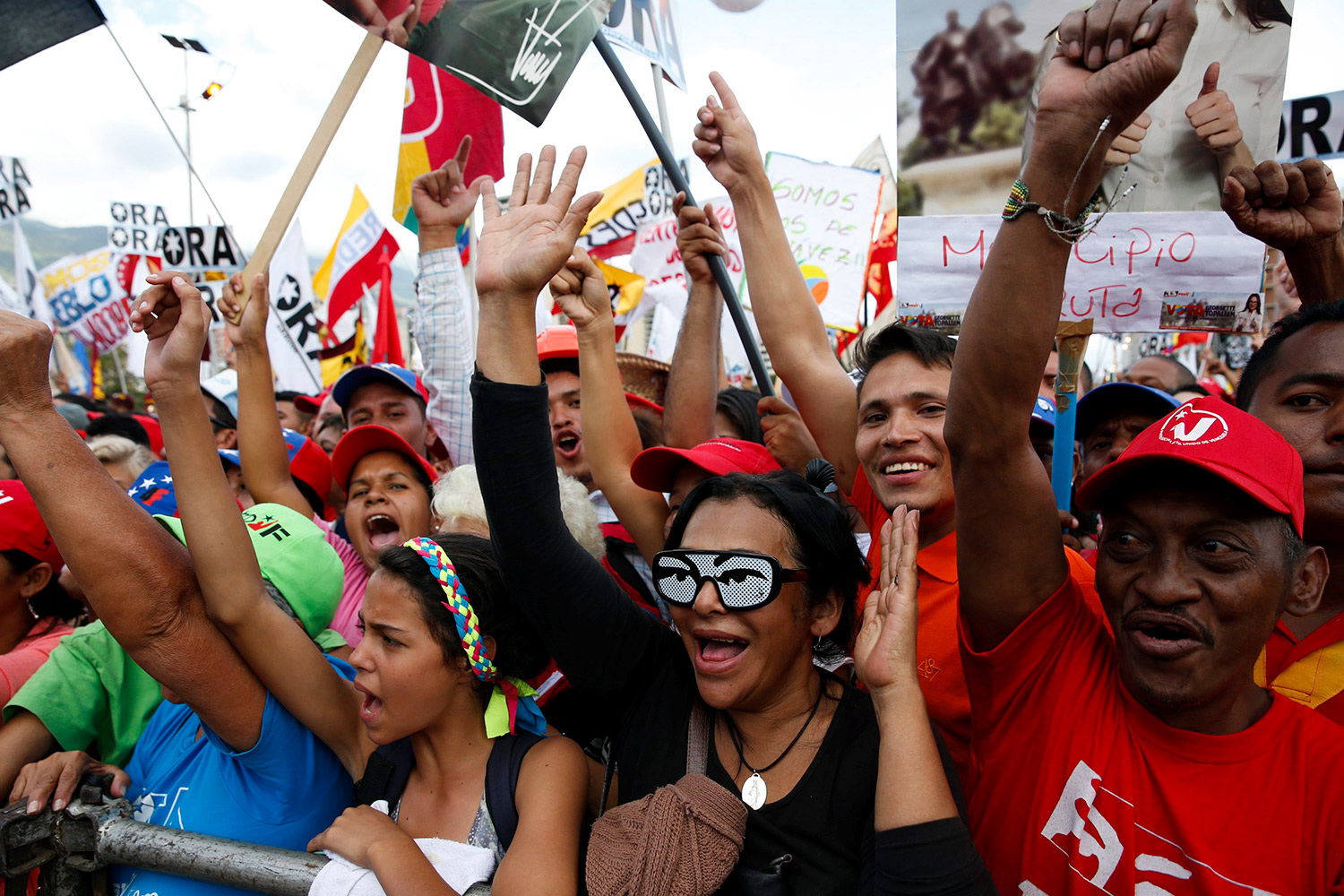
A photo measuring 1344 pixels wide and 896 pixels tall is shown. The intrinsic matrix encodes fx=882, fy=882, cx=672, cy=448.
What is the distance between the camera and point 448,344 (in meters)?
3.39

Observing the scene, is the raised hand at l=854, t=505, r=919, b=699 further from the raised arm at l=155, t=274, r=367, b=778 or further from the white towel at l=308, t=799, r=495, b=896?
the raised arm at l=155, t=274, r=367, b=778

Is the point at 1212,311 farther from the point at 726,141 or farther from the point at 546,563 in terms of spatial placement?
the point at 546,563

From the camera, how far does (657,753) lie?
1.75 metres

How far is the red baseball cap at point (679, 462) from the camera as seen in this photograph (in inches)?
97.3

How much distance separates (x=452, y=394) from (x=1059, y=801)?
2.56m

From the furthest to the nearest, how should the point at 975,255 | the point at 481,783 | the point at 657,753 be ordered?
the point at 975,255 → the point at 481,783 → the point at 657,753

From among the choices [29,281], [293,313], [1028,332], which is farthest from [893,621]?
[29,281]

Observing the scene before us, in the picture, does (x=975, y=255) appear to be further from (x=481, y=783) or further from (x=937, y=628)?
(x=481, y=783)

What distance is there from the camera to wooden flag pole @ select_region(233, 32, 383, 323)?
270cm

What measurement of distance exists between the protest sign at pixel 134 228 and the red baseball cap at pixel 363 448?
18.7 ft

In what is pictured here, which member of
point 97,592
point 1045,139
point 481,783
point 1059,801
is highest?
point 1045,139

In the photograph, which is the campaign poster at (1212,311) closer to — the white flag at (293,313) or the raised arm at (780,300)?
the raised arm at (780,300)

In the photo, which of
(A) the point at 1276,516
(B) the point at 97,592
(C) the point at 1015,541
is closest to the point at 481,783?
(B) the point at 97,592

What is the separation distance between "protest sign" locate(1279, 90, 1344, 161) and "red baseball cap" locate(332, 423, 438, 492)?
12.8 ft
